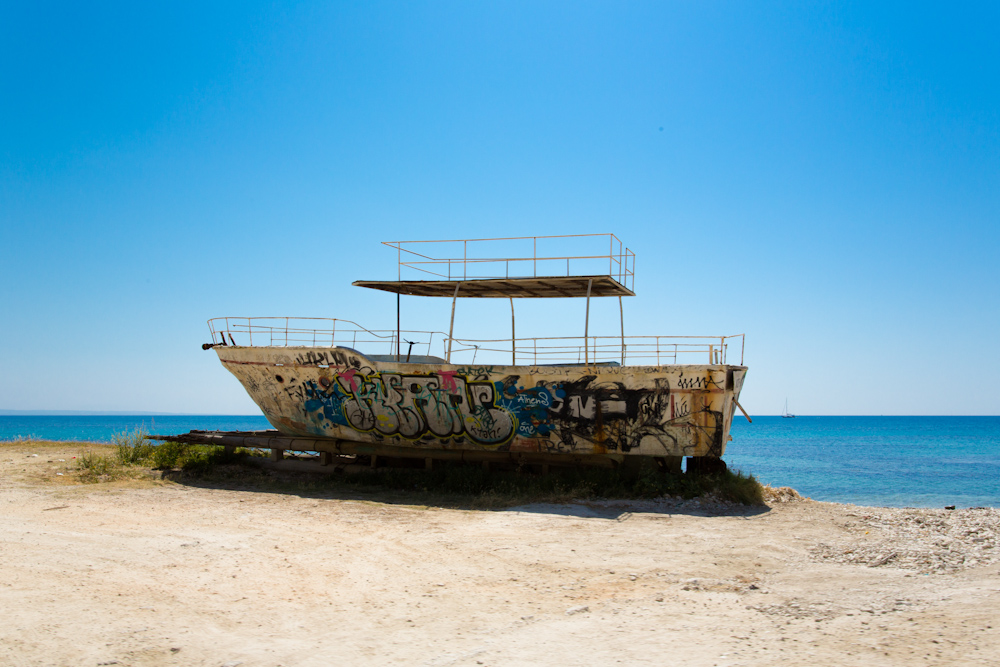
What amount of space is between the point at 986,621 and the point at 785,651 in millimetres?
2029

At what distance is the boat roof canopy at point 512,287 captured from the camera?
1434cm

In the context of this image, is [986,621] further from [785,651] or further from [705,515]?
[705,515]

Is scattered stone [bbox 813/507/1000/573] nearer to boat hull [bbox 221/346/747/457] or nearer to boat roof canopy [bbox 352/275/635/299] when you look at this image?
boat hull [bbox 221/346/747/457]

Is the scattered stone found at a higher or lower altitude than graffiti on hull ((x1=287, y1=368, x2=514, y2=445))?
lower

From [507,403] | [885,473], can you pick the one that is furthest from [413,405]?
[885,473]

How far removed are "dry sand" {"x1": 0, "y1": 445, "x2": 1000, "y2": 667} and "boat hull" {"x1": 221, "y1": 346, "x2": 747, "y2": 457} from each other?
2.01 m

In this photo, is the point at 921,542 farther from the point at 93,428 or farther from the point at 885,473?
the point at 93,428

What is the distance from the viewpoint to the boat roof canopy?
47.0 ft

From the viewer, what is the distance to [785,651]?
5.22 metres

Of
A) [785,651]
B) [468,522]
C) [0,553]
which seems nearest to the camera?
[785,651]

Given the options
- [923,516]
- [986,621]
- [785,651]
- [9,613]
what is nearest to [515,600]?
[785,651]

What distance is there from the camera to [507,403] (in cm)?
1438

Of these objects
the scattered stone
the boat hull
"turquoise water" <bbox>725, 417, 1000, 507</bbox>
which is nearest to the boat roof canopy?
the boat hull

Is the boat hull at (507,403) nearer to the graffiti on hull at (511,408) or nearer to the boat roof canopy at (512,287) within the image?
the graffiti on hull at (511,408)
